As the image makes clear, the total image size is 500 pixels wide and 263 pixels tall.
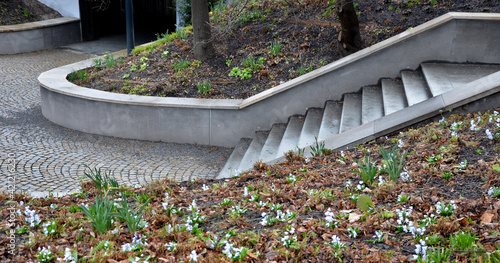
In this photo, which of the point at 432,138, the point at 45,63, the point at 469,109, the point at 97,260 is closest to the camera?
the point at 97,260

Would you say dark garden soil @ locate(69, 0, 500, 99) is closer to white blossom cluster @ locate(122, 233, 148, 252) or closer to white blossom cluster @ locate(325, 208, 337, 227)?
white blossom cluster @ locate(325, 208, 337, 227)

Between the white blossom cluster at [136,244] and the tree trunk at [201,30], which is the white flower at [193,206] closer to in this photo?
the white blossom cluster at [136,244]

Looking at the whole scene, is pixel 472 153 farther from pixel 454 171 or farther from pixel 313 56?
pixel 313 56

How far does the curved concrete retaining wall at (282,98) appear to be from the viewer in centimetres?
738

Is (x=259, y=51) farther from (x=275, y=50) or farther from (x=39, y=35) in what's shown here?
(x=39, y=35)

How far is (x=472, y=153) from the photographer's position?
4492mm

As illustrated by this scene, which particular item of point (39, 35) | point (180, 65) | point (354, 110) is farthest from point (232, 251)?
point (39, 35)

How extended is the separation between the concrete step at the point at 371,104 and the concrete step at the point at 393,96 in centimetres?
13

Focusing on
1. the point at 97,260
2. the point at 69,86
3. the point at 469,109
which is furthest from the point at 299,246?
the point at 69,86

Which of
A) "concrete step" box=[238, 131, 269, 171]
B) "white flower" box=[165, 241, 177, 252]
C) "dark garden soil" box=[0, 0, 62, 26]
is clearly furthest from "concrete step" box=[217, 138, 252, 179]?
"dark garden soil" box=[0, 0, 62, 26]

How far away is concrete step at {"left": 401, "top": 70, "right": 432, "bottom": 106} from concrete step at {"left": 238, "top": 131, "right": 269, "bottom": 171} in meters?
→ 2.26

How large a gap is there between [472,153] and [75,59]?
12215 mm

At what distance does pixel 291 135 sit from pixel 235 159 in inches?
36.3

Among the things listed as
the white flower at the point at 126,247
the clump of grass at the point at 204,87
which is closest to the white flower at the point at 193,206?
the white flower at the point at 126,247
